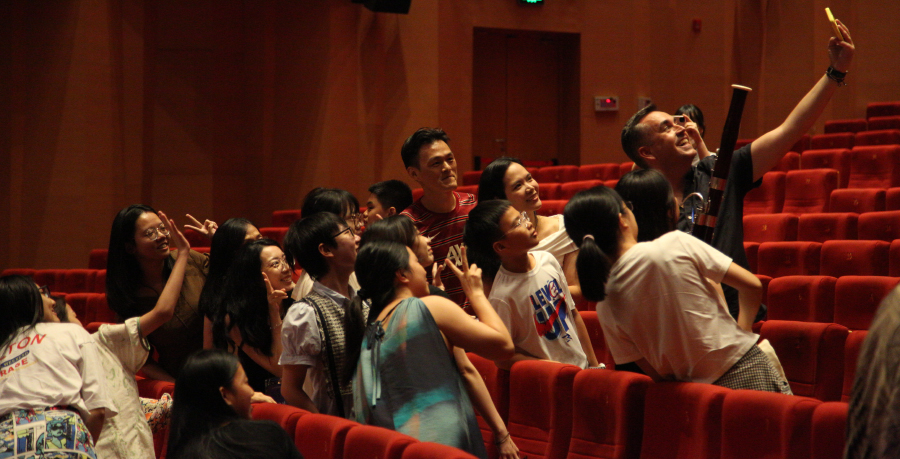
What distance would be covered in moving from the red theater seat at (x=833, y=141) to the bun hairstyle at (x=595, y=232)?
3.97 m

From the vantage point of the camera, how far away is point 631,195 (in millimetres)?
1444

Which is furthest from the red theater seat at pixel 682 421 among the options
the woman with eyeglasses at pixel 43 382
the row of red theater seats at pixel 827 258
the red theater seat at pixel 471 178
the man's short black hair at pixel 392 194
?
the red theater seat at pixel 471 178

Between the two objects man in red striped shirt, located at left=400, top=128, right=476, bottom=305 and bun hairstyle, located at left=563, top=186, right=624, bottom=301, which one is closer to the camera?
bun hairstyle, located at left=563, top=186, right=624, bottom=301

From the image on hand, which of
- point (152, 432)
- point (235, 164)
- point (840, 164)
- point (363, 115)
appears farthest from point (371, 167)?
point (152, 432)

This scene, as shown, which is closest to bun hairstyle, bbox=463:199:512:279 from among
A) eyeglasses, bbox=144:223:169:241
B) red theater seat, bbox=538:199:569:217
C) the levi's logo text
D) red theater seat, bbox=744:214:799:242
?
the levi's logo text

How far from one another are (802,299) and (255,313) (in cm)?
155

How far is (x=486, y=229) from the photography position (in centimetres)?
166

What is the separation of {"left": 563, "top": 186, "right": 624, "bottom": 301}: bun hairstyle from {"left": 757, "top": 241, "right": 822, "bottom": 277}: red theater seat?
1625 mm

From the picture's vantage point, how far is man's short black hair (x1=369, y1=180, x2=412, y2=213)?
2465mm

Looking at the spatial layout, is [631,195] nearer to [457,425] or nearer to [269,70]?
[457,425]

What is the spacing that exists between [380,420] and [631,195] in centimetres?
59

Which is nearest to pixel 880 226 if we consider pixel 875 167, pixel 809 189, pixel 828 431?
pixel 809 189

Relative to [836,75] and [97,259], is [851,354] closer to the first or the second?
[836,75]

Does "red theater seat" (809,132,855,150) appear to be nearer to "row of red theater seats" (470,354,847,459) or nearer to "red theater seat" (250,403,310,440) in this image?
"row of red theater seats" (470,354,847,459)
